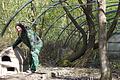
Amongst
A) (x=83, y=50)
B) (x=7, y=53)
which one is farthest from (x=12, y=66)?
(x=83, y=50)

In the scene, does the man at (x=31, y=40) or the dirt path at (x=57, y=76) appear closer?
the dirt path at (x=57, y=76)

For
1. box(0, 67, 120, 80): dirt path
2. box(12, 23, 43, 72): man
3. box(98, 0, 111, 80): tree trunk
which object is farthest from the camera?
box(12, 23, 43, 72): man

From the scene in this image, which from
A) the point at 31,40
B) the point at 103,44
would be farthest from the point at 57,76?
the point at 103,44

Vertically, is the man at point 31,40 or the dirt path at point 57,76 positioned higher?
the man at point 31,40

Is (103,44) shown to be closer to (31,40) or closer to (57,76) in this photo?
(31,40)

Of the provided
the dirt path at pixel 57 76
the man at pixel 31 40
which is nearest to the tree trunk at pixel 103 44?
the dirt path at pixel 57 76

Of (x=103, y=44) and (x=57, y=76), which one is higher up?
(x=103, y=44)

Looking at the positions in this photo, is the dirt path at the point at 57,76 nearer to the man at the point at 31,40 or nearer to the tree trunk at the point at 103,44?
the man at the point at 31,40

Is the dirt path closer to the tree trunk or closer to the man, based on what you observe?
the man

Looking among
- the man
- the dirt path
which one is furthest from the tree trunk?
the man

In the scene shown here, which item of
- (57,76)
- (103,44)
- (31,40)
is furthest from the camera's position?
(57,76)

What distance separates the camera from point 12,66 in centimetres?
729

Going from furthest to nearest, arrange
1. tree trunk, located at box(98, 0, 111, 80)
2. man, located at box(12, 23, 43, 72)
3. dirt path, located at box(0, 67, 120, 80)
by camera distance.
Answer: man, located at box(12, 23, 43, 72) → dirt path, located at box(0, 67, 120, 80) → tree trunk, located at box(98, 0, 111, 80)

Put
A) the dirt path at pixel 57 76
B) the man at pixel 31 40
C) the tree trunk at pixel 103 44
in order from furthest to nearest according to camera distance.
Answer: the man at pixel 31 40
the dirt path at pixel 57 76
the tree trunk at pixel 103 44
